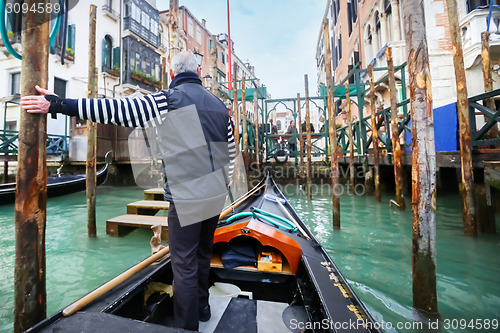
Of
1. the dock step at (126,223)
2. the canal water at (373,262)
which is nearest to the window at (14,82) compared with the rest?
the canal water at (373,262)

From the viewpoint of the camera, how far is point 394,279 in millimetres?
2547

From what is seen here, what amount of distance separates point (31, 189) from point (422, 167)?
2326 millimetres

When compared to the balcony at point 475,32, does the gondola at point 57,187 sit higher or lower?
lower

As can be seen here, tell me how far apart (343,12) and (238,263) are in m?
15.2

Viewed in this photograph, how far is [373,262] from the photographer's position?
297 centimetres

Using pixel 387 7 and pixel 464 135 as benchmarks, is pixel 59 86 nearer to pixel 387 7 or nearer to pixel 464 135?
pixel 387 7

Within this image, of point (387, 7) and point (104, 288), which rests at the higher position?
point (387, 7)

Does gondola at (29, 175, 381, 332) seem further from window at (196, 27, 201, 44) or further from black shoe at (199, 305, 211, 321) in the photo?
window at (196, 27, 201, 44)

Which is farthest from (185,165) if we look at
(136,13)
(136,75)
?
(136,13)

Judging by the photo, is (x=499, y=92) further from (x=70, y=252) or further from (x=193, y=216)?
(x=70, y=252)

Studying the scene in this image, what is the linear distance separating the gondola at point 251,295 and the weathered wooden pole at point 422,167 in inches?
27.0

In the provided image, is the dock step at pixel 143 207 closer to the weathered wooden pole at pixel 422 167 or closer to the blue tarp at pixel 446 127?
the weathered wooden pole at pixel 422 167

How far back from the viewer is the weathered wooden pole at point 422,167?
5.75 feet

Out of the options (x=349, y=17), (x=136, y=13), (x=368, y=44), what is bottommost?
(x=368, y=44)
